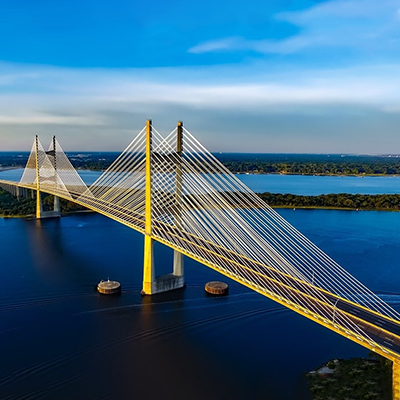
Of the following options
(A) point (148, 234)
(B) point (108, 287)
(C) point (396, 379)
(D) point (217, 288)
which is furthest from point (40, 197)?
(C) point (396, 379)

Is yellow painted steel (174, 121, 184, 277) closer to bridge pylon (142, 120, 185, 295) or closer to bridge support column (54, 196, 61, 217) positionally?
bridge pylon (142, 120, 185, 295)

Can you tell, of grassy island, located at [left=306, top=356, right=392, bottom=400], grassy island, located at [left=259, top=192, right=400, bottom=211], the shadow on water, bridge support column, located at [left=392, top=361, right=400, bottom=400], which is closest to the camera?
bridge support column, located at [left=392, top=361, right=400, bottom=400]

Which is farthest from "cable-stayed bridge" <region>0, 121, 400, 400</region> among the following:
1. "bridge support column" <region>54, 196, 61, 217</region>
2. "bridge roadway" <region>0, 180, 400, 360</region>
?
"bridge support column" <region>54, 196, 61, 217</region>

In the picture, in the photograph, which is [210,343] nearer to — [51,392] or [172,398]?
[172,398]

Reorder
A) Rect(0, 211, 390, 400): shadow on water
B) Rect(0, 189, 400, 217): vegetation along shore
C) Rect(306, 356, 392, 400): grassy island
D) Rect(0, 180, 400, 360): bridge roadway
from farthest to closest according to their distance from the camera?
Rect(0, 189, 400, 217): vegetation along shore, Rect(0, 211, 390, 400): shadow on water, Rect(306, 356, 392, 400): grassy island, Rect(0, 180, 400, 360): bridge roadway

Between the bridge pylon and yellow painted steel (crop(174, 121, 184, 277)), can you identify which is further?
yellow painted steel (crop(174, 121, 184, 277))

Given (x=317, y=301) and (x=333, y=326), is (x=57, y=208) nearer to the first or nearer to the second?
(x=317, y=301)
